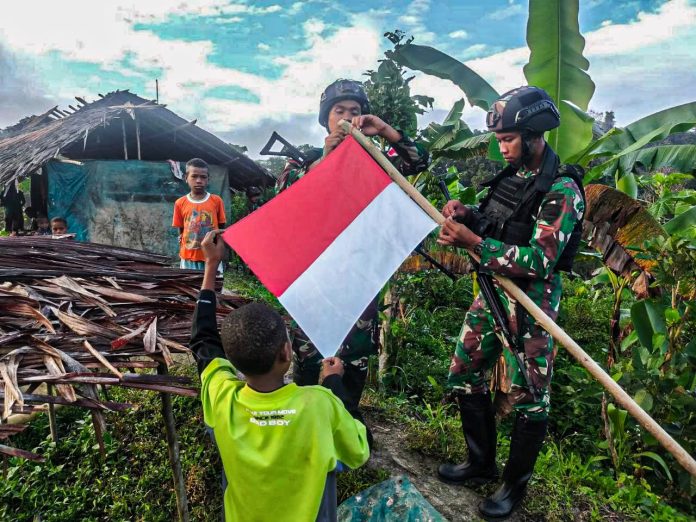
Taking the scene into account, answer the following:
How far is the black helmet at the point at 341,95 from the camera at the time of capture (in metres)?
2.51

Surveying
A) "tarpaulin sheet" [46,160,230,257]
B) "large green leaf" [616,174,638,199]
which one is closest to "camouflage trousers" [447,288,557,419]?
"large green leaf" [616,174,638,199]

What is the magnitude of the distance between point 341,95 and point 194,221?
285cm

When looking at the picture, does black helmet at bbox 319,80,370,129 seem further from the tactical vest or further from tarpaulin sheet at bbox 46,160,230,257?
tarpaulin sheet at bbox 46,160,230,257

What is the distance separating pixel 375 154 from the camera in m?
2.00

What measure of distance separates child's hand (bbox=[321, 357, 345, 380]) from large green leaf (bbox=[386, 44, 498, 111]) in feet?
14.2

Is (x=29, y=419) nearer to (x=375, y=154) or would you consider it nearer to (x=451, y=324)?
(x=375, y=154)

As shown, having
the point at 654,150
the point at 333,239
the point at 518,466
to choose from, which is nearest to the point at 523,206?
the point at 333,239

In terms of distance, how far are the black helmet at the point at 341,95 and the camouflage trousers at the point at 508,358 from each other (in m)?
1.29

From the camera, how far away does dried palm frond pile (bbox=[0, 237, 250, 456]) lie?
1469 mm

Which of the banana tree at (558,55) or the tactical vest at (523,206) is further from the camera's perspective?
the banana tree at (558,55)

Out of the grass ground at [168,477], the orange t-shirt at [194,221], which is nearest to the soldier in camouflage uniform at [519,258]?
the grass ground at [168,477]

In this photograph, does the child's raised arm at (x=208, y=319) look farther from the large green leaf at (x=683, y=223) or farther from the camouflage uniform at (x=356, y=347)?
the large green leaf at (x=683, y=223)

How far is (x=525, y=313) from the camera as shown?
2.19 metres

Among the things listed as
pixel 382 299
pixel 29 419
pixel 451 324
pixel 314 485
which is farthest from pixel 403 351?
pixel 314 485
